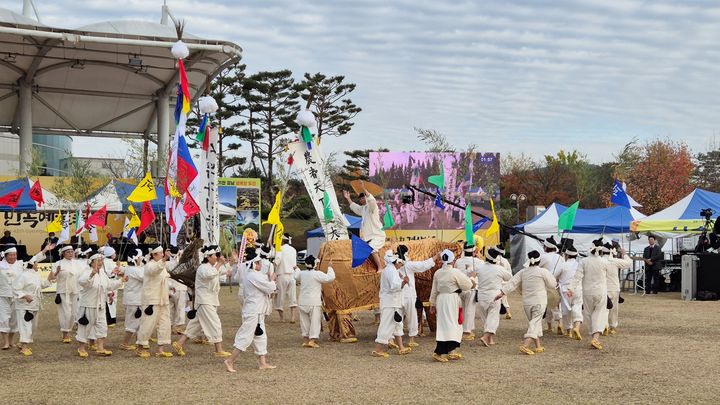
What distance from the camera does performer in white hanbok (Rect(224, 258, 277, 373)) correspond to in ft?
31.2

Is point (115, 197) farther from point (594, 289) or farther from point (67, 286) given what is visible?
point (594, 289)

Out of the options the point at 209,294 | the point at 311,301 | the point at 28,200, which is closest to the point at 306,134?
the point at 311,301

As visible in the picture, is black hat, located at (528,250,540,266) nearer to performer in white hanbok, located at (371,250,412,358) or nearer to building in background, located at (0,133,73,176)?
performer in white hanbok, located at (371,250,412,358)

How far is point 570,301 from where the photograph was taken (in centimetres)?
1248

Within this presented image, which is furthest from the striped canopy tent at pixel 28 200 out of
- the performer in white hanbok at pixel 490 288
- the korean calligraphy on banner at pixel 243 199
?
the performer in white hanbok at pixel 490 288

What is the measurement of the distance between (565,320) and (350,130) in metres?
31.7

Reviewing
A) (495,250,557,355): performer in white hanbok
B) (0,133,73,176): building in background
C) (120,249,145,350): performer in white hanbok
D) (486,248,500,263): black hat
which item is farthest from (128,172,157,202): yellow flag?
A: (0,133,73,176): building in background

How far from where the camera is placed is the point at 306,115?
12.2 meters

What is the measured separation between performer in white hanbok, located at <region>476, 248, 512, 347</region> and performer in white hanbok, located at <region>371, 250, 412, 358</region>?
1500 mm

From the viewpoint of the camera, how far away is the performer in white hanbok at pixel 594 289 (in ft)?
37.4

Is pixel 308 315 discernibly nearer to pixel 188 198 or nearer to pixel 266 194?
pixel 188 198

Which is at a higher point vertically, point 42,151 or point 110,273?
point 42,151

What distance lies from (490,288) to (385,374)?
10.9ft

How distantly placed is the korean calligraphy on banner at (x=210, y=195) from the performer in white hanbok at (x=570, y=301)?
17.9ft
